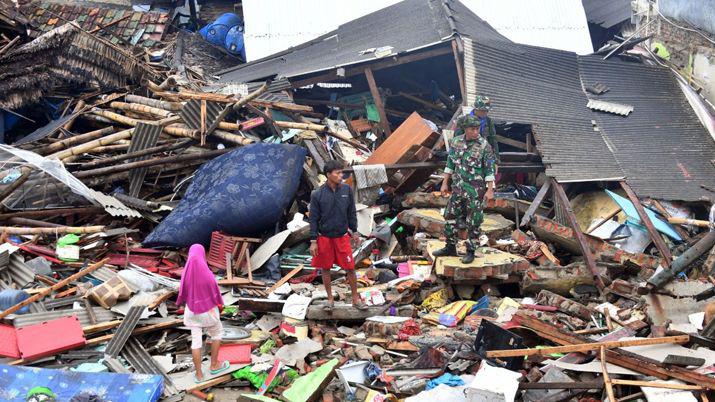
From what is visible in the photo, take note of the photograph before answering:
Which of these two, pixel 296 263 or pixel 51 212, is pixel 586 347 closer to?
pixel 296 263

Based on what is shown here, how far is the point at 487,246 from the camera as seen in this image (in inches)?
353

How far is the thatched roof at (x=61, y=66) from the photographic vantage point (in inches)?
432

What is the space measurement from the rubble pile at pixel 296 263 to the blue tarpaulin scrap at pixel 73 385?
21 mm

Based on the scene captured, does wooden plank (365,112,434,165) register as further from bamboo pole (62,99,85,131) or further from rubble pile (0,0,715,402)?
bamboo pole (62,99,85,131)

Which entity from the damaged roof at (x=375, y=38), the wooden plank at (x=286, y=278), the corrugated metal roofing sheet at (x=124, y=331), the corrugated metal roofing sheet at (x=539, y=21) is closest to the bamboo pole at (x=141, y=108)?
the damaged roof at (x=375, y=38)

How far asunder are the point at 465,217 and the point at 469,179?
0.51 metres

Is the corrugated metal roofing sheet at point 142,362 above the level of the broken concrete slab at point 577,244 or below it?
above

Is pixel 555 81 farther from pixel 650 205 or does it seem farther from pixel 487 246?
pixel 487 246

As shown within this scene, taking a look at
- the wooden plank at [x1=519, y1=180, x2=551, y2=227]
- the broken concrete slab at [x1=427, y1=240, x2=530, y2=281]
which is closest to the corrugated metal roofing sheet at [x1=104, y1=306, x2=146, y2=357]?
the broken concrete slab at [x1=427, y1=240, x2=530, y2=281]

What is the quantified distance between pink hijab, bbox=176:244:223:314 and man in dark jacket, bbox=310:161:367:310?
1511 mm

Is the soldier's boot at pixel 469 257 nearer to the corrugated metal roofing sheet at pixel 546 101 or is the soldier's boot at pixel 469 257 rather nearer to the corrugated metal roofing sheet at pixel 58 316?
the corrugated metal roofing sheet at pixel 546 101

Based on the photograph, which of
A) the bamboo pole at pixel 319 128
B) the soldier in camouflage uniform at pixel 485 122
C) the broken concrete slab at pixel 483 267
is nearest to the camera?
the broken concrete slab at pixel 483 267

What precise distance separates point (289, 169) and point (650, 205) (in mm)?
5462

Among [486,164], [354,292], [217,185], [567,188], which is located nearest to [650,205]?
[567,188]
